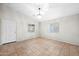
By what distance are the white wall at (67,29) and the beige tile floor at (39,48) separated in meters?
0.12

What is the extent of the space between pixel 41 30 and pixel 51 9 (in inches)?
22.5

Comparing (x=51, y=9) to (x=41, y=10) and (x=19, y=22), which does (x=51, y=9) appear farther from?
(x=19, y=22)

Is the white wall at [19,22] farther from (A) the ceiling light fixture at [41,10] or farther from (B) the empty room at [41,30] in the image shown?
(A) the ceiling light fixture at [41,10]

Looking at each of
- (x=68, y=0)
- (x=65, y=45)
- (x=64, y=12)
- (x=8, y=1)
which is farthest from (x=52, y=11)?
(x=8, y=1)

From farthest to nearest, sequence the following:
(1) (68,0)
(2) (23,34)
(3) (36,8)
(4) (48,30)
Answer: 1. (2) (23,34)
2. (4) (48,30)
3. (3) (36,8)
4. (1) (68,0)

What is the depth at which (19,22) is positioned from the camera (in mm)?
2279

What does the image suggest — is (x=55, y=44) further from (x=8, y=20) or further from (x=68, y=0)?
(x=8, y=20)

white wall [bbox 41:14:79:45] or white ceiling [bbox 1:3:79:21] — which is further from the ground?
white ceiling [bbox 1:3:79:21]

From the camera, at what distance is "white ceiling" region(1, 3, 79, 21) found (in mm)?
1821

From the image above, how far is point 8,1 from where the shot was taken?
1769mm

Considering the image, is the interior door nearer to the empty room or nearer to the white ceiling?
the empty room

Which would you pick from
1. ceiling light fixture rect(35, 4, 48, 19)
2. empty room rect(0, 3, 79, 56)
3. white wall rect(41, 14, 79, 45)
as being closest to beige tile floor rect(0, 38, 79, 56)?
empty room rect(0, 3, 79, 56)

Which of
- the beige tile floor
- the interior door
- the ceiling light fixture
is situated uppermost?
the ceiling light fixture

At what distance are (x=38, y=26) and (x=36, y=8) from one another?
0.46 m
